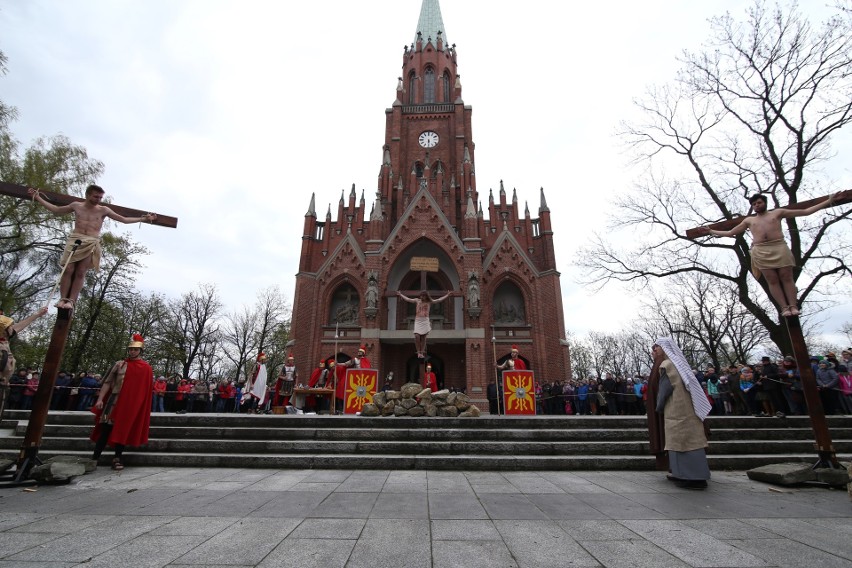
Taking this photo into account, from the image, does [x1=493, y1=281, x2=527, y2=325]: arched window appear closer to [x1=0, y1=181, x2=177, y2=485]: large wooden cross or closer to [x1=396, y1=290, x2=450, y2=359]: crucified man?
[x1=396, y1=290, x2=450, y2=359]: crucified man

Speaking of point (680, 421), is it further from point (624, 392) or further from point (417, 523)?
point (624, 392)

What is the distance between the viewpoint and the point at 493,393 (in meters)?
15.1

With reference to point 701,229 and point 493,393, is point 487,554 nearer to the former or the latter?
point 701,229

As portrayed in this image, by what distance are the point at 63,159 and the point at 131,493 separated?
1892 centimetres

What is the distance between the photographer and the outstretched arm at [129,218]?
570cm

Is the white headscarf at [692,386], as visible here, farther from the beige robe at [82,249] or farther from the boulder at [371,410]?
the beige robe at [82,249]

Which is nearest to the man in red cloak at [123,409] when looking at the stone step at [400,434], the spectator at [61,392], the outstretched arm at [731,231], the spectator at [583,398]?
the stone step at [400,434]

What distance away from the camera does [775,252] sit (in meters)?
5.48

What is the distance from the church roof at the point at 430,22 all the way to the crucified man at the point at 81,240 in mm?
37594

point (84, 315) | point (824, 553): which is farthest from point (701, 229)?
point (84, 315)

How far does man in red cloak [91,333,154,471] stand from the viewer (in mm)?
5504

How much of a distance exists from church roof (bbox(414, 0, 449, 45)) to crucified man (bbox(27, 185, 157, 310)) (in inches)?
1480

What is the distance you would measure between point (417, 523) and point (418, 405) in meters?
4.69

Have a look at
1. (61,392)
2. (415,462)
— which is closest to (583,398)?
(415,462)
